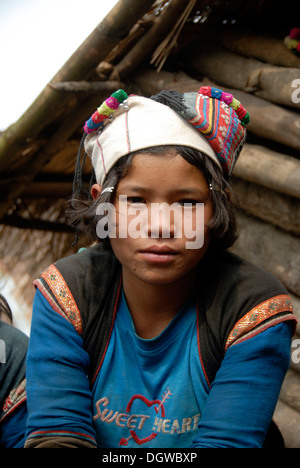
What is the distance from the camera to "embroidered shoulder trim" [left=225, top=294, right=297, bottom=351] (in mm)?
1327

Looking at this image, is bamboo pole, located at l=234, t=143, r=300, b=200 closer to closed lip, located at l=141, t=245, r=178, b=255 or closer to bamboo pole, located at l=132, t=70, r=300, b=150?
bamboo pole, located at l=132, t=70, r=300, b=150

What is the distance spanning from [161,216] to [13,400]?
879 millimetres

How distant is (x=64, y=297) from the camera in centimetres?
145

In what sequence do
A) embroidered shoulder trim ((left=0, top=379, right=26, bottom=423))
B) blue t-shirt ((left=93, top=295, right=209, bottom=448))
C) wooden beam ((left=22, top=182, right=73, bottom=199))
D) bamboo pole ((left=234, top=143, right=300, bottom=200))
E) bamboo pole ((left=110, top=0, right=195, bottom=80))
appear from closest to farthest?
blue t-shirt ((left=93, top=295, right=209, bottom=448)) → embroidered shoulder trim ((left=0, top=379, right=26, bottom=423)) → bamboo pole ((left=234, top=143, right=300, bottom=200)) → bamboo pole ((left=110, top=0, right=195, bottom=80)) → wooden beam ((left=22, top=182, right=73, bottom=199))

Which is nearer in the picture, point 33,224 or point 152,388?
point 152,388

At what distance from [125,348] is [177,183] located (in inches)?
→ 19.4

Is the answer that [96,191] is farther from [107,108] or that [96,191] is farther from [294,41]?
[294,41]

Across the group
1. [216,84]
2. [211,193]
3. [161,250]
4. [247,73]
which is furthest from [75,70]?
[161,250]

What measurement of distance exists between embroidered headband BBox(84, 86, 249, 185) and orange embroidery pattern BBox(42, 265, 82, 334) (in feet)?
1.02

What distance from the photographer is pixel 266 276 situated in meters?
1.45

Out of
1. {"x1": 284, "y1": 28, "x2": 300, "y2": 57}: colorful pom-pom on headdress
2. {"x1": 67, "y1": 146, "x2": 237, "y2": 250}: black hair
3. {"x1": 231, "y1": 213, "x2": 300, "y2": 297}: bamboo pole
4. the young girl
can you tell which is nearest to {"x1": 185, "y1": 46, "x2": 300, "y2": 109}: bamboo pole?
{"x1": 284, "y1": 28, "x2": 300, "y2": 57}: colorful pom-pom on headdress

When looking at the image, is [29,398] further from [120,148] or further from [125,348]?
[120,148]

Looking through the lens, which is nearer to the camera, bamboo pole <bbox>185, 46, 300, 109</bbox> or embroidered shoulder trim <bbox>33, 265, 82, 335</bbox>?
embroidered shoulder trim <bbox>33, 265, 82, 335</bbox>

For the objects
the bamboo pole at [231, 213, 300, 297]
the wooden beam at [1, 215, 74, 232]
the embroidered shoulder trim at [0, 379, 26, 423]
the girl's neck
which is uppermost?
the girl's neck
